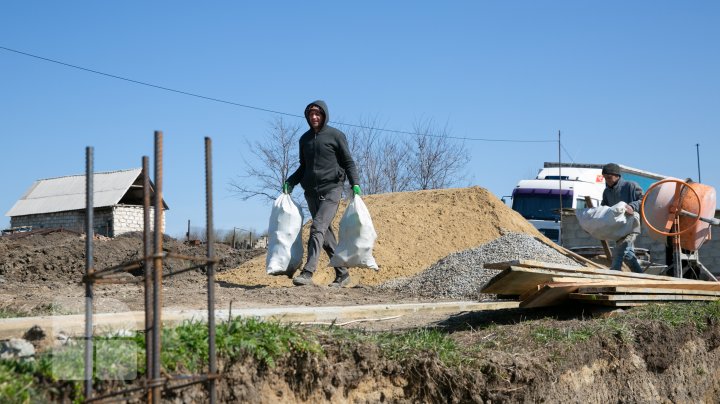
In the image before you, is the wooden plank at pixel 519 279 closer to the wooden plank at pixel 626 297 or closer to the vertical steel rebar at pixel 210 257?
the wooden plank at pixel 626 297

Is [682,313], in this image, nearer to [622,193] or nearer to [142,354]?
[622,193]

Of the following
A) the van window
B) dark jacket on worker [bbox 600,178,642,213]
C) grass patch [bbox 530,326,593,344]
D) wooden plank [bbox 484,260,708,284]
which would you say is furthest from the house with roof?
grass patch [bbox 530,326,593,344]

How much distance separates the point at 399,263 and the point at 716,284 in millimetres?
5956

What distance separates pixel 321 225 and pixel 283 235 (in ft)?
1.76

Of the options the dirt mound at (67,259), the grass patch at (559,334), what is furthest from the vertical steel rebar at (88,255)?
the dirt mound at (67,259)

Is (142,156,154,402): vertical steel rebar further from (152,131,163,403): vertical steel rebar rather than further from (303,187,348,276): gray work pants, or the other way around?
(303,187,348,276): gray work pants

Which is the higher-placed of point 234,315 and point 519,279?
point 519,279

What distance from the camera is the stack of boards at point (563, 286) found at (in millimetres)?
7133

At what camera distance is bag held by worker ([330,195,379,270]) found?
34.6 feet

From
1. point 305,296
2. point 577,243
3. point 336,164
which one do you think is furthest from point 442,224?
point 305,296

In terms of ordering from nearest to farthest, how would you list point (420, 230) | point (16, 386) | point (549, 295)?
point (16, 386), point (549, 295), point (420, 230)

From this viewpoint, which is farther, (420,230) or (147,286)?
(420,230)

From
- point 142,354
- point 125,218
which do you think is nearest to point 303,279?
point 142,354

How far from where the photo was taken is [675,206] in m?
10.6
